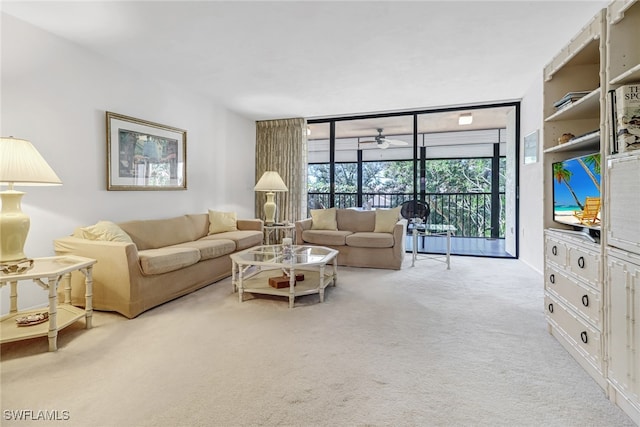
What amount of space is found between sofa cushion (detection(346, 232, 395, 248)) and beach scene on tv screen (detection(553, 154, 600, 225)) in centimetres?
212

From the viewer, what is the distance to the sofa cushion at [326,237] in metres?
4.54

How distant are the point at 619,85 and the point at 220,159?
15.8 ft

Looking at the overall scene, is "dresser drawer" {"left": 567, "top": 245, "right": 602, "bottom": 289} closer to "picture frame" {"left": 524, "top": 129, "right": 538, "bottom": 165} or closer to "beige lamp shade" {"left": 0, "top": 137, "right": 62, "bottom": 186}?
"picture frame" {"left": 524, "top": 129, "right": 538, "bottom": 165}

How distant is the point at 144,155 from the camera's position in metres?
3.82

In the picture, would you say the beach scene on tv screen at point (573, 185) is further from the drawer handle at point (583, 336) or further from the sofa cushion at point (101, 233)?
the sofa cushion at point (101, 233)

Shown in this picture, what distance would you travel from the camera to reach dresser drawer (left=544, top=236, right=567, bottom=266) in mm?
2111

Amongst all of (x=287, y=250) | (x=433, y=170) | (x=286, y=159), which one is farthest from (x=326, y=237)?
(x=433, y=170)

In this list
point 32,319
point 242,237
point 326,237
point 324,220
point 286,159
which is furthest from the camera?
point 286,159

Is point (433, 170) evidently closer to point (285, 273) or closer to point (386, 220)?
point (386, 220)

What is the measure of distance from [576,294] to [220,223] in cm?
395

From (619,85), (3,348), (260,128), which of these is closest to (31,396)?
(3,348)

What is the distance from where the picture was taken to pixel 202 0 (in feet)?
7.66

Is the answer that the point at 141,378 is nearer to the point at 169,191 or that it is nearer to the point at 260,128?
the point at 169,191

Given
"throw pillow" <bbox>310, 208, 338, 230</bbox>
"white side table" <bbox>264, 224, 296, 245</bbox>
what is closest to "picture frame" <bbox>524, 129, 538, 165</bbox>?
"throw pillow" <bbox>310, 208, 338, 230</bbox>
